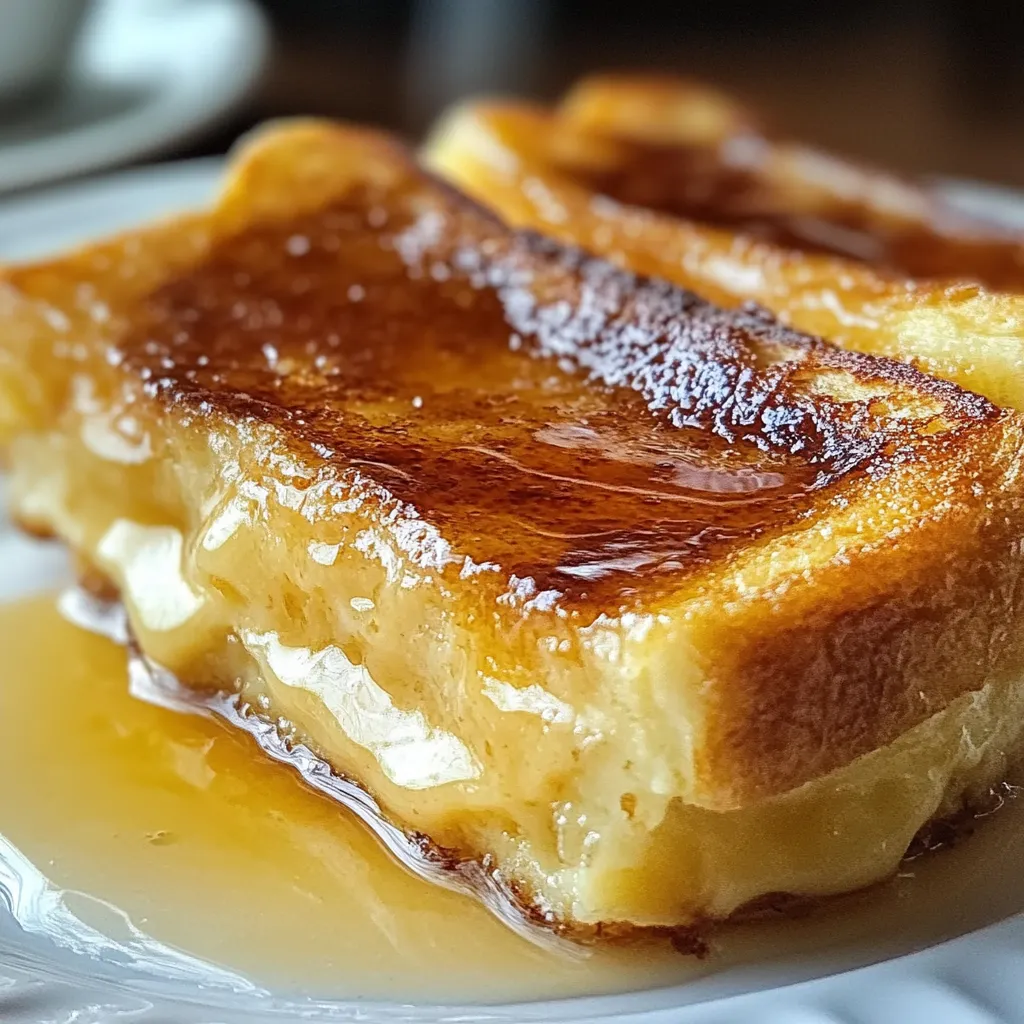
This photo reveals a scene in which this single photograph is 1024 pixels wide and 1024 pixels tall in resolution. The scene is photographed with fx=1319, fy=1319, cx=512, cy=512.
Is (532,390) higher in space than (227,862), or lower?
higher

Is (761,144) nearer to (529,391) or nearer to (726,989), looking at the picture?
(529,391)

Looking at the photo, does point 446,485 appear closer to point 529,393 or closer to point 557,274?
point 529,393

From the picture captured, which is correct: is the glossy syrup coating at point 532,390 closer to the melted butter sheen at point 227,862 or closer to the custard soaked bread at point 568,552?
the custard soaked bread at point 568,552

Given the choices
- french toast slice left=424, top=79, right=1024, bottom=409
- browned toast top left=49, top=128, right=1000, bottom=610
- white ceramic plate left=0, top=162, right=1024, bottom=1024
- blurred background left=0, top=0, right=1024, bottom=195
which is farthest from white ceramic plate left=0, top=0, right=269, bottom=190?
white ceramic plate left=0, top=162, right=1024, bottom=1024

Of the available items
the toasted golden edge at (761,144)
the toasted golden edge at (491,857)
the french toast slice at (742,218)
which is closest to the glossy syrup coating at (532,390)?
the french toast slice at (742,218)

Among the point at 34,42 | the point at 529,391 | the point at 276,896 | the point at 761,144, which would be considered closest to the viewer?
the point at 276,896

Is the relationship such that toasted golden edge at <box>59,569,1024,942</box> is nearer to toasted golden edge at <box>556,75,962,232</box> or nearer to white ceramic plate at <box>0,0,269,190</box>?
toasted golden edge at <box>556,75,962,232</box>

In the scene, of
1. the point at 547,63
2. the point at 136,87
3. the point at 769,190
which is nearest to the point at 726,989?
the point at 769,190
